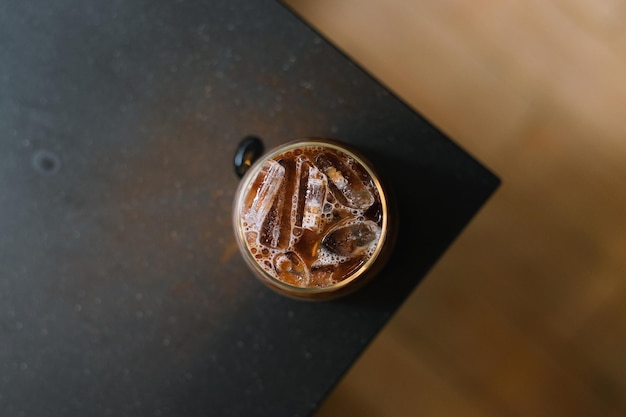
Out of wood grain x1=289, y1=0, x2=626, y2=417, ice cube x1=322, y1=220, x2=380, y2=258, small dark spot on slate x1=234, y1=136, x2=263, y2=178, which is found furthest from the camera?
wood grain x1=289, y1=0, x2=626, y2=417

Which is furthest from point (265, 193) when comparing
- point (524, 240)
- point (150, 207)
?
point (524, 240)

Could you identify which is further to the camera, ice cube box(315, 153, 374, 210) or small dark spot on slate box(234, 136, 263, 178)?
small dark spot on slate box(234, 136, 263, 178)

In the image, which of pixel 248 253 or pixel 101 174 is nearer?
pixel 248 253

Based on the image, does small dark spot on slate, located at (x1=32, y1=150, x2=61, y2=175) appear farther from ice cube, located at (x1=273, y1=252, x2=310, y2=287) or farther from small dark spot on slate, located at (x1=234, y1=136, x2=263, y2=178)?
ice cube, located at (x1=273, y1=252, x2=310, y2=287)

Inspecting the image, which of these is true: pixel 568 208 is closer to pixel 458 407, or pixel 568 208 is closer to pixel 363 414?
pixel 458 407

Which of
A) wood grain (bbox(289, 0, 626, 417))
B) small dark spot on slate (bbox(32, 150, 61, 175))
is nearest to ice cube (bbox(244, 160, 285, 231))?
small dark spot on slate (bbox(32, 150, 61, 175))

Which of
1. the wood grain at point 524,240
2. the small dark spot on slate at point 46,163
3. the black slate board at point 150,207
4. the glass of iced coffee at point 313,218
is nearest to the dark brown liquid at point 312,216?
the glass of iced coffee at point 313,218

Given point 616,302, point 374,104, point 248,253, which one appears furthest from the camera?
point 616,302


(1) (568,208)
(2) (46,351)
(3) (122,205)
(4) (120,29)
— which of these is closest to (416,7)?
(1) (568,208)
